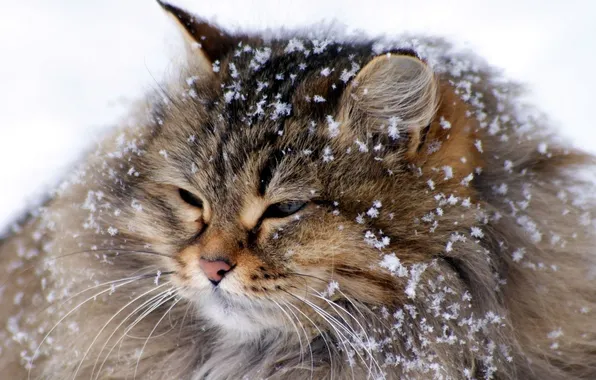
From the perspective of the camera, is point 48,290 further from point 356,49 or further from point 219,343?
point 356,49

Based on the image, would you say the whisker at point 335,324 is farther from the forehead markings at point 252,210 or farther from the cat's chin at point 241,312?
the forehead markings at point 252,210

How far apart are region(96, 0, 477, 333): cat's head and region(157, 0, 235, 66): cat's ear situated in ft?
0.78

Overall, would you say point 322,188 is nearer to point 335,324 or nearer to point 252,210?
point 252,210

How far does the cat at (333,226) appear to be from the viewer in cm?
150

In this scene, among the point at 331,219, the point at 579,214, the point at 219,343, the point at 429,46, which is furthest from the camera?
the point at 429,46

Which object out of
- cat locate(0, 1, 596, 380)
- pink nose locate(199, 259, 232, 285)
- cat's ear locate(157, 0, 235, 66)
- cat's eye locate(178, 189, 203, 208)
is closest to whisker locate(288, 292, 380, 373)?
cat locate(0, 1, 596, 380)

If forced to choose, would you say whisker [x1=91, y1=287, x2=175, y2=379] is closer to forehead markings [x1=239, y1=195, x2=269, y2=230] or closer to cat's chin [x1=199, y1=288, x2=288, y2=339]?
cat's chin [x1=199, y1=288, x2=288, y2=339]

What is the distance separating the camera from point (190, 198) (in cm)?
167

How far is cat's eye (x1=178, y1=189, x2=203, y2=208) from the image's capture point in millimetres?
1649

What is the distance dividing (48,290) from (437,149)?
1.44m

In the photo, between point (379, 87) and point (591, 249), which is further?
point (591, 249)

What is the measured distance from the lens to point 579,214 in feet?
5.61

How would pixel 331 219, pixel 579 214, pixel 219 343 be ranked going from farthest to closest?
pixel 219 343 < pixel 579 214 < pixel 331 219

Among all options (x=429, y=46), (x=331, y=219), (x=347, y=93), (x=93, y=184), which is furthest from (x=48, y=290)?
(x=429, y=46)
